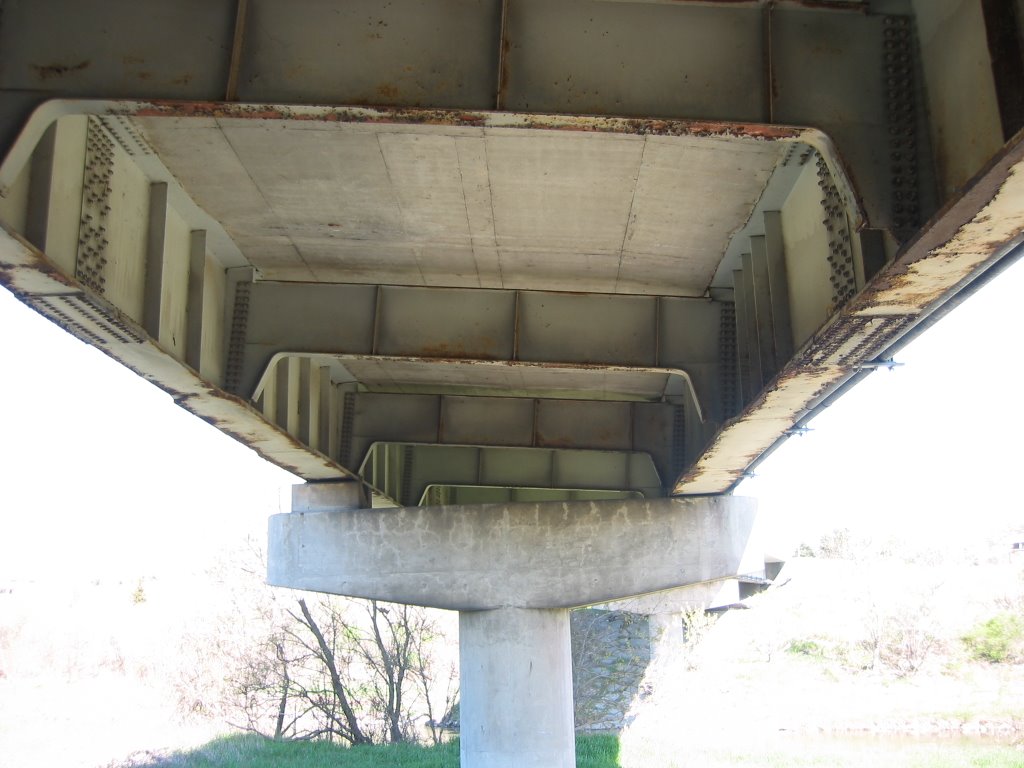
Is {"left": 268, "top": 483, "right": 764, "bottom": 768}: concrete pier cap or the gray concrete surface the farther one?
the gray concrete surface

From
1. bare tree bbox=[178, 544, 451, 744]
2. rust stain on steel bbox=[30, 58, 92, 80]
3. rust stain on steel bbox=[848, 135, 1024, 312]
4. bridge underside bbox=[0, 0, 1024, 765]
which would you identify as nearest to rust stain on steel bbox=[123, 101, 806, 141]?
bridge underside bbox=[0, 0, 1024, 765]

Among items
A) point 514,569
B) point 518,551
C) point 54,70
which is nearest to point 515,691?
point 514,569

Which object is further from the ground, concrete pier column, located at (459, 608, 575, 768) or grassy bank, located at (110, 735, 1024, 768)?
concrete pier column, located at (459, 608, 575, 768)

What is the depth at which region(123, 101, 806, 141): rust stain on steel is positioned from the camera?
548 cm

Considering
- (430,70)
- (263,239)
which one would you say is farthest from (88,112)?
(263,239)

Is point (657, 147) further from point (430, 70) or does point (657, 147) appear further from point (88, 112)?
point (88, 112)

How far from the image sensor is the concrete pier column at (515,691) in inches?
575

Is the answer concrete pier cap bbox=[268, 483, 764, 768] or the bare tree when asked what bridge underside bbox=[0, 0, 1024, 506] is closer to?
concrete pier cap bbox=[268, 483, 764, 768]

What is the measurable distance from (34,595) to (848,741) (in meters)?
38.5

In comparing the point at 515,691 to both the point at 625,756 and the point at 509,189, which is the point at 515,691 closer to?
the point at 509,189

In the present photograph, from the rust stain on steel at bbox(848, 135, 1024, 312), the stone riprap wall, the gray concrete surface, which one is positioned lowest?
the stone riprap wall

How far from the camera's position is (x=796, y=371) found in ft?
23.2

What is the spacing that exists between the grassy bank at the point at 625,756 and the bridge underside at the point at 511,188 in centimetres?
1326

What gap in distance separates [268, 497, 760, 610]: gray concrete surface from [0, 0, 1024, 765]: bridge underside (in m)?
3.01
